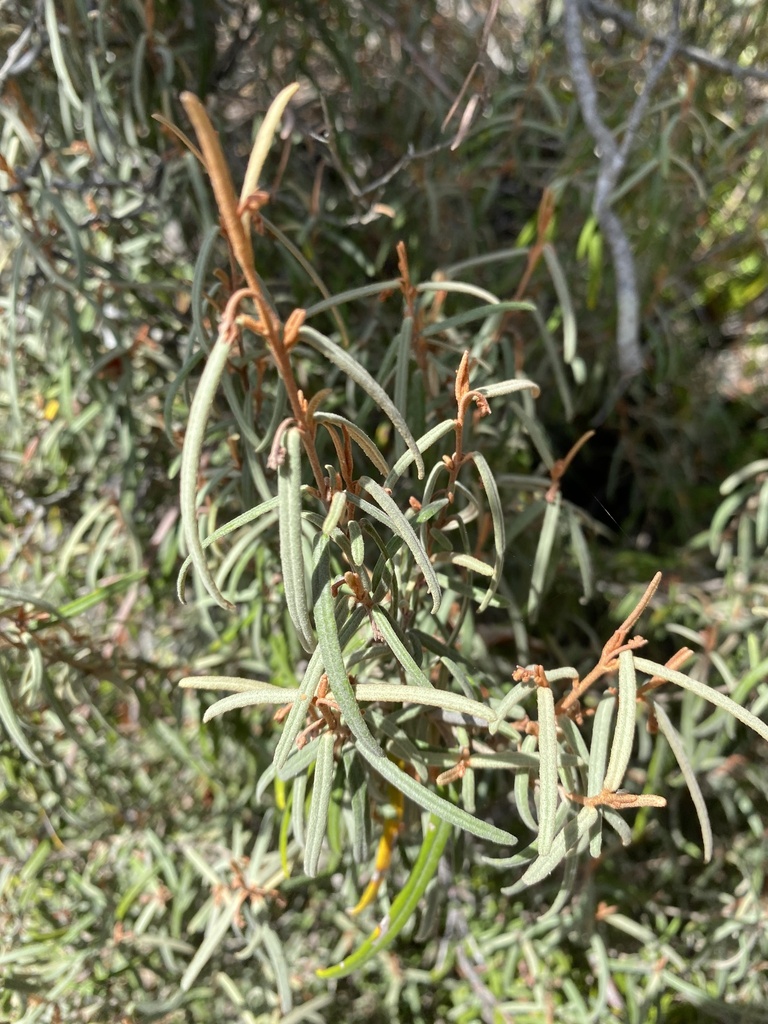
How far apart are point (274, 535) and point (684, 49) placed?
2.73 ft

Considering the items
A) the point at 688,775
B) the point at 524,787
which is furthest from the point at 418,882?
the point at 688,775

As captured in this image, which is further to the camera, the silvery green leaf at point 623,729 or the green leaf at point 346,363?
the silvery green leaf at point 623,729

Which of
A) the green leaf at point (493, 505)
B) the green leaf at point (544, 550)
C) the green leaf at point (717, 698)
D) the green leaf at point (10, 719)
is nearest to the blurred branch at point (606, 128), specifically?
the green leaf at point (544, 550)

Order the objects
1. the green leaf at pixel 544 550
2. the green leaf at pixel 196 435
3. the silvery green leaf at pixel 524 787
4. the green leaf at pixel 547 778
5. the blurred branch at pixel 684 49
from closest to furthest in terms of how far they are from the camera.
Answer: the green leaf at pixel 196 435 → the green leaf at pixel 547 778 → the silvery green leaf at pixel 524 787 → the green leaf at pixel 544 550 → the blurred branch at pixel 684 49

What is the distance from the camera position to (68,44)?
2.94ft

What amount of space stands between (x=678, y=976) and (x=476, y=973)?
260 mm

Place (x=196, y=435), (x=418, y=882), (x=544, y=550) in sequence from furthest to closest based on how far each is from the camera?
(x=544, y=550) < (x=418, y=882) < (x=196, y=435)

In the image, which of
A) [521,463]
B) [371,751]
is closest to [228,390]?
[371,751]

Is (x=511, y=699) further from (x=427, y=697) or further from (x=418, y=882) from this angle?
(x=418, y=882)

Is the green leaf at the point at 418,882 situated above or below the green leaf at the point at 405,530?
below

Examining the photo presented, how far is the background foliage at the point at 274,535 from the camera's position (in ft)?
2.78

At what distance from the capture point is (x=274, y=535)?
2.65 ft

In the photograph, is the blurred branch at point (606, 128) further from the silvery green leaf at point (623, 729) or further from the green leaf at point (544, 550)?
the silvery green leaf at point (623, 729)

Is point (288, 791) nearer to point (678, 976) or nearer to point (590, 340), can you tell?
point (678, 976)
